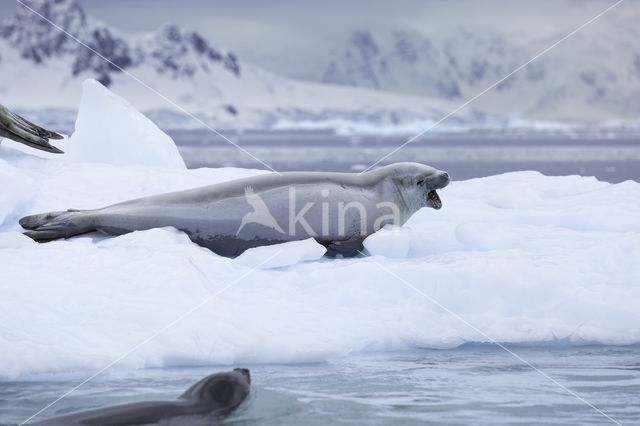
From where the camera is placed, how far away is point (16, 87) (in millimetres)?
184375

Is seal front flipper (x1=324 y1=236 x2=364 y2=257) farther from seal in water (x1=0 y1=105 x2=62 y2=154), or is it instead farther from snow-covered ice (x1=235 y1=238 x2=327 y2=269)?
seal in water (x1=0 y1=105 x2=62 y2=154)

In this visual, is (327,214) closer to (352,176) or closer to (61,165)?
(352,176)

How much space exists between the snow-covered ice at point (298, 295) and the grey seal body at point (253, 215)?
0.17 metres

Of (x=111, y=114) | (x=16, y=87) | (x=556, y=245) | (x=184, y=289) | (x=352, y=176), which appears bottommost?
(x=184, y=289)

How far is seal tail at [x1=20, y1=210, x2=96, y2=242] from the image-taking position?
20.8 feet

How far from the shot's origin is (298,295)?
557cm

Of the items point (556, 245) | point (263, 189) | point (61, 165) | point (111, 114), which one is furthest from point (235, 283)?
point (111, 114)

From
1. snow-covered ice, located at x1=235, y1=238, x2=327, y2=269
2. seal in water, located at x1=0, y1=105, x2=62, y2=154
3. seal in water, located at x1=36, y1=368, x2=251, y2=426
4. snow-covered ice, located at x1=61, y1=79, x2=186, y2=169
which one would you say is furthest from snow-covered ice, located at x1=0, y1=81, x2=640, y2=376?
snow-covered ice, located at x1=61, y1=79, x2=186, y2=169

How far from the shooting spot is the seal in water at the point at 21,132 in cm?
806

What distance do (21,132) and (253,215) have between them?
286 centimetres

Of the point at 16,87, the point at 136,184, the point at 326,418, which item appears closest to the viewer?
the point at 326,418

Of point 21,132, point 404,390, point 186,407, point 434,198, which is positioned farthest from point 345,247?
point 21,132

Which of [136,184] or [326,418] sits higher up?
[136,184]

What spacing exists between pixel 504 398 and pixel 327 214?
2.58 metres
